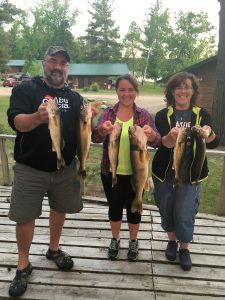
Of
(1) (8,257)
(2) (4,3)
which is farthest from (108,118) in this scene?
(2) (4,3)

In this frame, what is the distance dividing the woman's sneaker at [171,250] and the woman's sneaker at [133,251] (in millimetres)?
339

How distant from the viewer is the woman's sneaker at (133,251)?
3.65 m

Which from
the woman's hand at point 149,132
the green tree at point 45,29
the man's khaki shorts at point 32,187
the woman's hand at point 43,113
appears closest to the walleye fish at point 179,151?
the woman's hand at point 149,132

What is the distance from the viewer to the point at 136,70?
6469 centimetres

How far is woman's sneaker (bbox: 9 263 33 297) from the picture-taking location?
307 cm

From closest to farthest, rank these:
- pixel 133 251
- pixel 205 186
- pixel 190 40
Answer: pixel 133 251 → pixel 205 186 → pixel 190 40

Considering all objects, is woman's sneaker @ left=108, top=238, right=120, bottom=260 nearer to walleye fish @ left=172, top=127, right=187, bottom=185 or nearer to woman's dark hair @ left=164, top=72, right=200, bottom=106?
walleye fish @ left=172, top=127, right=187, bottom=185

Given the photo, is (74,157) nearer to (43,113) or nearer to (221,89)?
(43,113)

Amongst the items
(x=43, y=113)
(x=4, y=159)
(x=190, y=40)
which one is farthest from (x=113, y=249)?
(x=190, y=40)

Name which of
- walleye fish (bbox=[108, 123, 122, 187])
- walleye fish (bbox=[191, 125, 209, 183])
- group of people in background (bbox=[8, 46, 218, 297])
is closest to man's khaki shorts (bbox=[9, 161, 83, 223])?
group of people in background (bbox=[8, 46, 218, 297])

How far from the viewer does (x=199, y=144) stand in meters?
3.01

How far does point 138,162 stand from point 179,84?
2.69 ft

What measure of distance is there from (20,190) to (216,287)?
2.03 metres

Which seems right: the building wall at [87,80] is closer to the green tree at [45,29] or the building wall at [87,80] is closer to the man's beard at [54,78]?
the green tree at [45,29]
